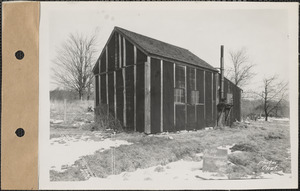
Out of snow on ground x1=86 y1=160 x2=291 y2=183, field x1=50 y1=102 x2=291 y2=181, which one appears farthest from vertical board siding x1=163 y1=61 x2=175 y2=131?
snow on ground x1=86 y1=160 x2=291 y2=183

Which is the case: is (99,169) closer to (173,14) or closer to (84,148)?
(84,148)

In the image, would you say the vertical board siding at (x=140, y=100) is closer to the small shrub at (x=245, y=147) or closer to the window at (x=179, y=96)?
the window at (x=179, y=96)

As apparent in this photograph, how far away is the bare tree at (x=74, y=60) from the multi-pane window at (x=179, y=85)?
143cm

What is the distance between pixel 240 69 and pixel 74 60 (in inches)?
92.1

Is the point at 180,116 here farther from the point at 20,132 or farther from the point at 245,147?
the point at 20,132

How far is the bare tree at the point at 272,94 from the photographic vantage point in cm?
311

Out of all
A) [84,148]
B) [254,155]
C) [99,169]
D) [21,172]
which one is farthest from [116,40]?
[254,155]

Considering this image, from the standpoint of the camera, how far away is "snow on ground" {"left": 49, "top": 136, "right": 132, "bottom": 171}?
9.33 ft

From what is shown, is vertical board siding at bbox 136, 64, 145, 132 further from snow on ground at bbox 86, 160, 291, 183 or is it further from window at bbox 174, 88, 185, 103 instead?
snow on ground at bbox 86, 160, 291, 183

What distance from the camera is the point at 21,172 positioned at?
2816 millimetres

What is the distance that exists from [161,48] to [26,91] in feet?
6.63

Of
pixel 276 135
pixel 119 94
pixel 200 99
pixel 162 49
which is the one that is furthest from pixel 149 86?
pixel 276 135

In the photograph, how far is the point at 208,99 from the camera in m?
3.89

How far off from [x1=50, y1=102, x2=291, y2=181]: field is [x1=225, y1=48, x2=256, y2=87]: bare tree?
0.66 meters
